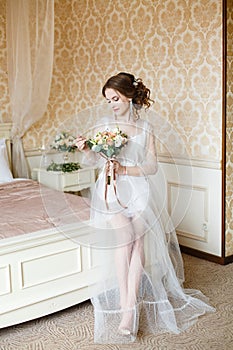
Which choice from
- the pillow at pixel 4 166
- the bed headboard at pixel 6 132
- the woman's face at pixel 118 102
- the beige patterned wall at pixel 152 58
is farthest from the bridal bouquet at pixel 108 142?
the bed headboard at pixel 6 132

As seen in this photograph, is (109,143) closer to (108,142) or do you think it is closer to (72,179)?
(108,142)

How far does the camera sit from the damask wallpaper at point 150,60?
4.21 metres

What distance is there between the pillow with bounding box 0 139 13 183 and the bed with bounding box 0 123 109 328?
138cm

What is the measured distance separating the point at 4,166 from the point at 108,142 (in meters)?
2.35

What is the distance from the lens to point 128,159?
9.85 feet

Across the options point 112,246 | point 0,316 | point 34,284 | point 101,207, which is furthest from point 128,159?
point 0,316

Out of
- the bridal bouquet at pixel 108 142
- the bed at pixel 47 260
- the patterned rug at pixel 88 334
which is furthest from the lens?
the bed at pixel 47 260

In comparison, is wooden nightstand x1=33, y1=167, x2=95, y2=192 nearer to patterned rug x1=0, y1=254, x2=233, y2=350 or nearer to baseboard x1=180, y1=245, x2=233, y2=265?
patterned rug x1=0, y1=254, x2=233, y2=350

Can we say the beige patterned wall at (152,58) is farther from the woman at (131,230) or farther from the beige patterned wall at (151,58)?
the woman at (131,230)

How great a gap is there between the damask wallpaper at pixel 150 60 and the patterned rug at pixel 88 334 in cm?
116

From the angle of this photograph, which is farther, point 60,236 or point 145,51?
point 145,51

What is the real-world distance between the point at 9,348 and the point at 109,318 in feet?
2.03

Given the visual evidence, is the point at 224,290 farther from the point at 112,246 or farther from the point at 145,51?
the point at 145,51

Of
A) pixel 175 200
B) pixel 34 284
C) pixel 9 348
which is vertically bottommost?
pixel 9 348
